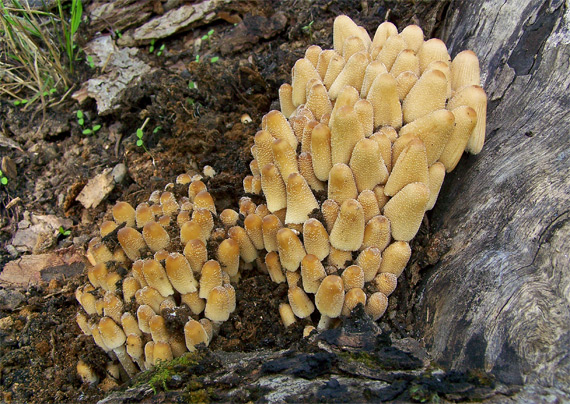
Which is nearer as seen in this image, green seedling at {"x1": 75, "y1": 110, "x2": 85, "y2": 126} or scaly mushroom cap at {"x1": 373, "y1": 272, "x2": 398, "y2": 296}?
scaly mushroom cap at {"x1": 373, "y1": 272, "x2": 398, "y2": 296}

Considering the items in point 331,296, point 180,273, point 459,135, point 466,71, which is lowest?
point 180,273

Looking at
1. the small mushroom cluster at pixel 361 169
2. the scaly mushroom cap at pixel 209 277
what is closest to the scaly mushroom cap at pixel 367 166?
the small mushroom cluster at pixel 361 169

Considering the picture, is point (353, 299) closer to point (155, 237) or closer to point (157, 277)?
point (157, 277)

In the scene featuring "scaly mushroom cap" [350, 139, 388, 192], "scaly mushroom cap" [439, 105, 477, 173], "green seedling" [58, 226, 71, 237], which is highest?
"scaly mushroom cap" [439, 105, 477, 173]

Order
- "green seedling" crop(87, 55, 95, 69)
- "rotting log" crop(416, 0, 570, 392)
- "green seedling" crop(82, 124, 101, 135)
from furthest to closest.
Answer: "green seedling" crop(87, 55, 95, 69)
"green seedling" crop(82, 124, 101, 135)
"rotting log" crop(416, 0, 570, 392)

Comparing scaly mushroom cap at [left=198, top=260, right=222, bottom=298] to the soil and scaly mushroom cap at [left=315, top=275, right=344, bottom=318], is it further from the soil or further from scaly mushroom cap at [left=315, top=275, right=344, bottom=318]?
scaly mushroom cap at [left=315, top=275, right=344, bottom=318]

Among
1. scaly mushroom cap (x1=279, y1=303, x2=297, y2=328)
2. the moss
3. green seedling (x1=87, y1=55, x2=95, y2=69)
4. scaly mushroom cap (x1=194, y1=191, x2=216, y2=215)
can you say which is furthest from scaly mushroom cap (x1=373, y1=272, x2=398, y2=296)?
green seedling (x1=87, y1=55, x2=95, y2=69)

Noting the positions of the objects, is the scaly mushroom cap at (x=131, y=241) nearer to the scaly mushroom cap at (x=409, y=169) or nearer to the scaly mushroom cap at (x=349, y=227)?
the scaly mushroom cap at (x=349, y=227)

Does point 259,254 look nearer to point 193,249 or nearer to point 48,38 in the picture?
point 193,249

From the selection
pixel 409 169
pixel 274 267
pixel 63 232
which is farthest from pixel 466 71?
pixel 63 232
